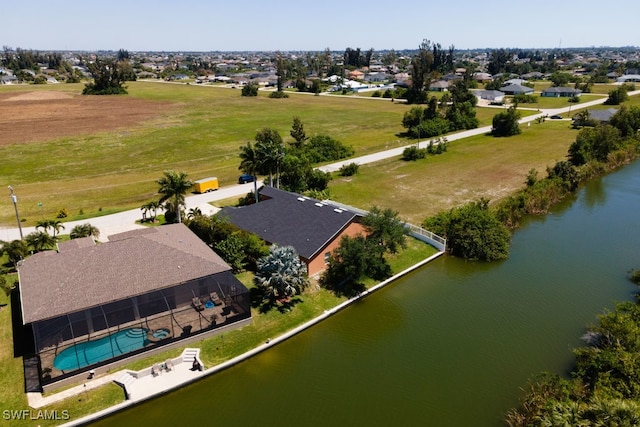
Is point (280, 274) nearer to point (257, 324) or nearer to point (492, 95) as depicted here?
point (257, 324)

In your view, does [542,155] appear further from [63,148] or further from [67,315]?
[63,148]

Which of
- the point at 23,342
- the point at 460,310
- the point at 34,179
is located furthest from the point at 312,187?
the point at 34,179

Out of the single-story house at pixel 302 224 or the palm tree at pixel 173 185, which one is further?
the palm tree at pixel 173 185

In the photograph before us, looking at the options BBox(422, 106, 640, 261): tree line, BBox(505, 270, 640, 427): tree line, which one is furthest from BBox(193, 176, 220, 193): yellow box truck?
BBox(505, 270, 640, 427): tree line

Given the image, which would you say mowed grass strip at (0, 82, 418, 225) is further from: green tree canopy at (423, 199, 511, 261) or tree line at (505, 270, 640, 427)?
tree line at (505, 270, 640, 427)

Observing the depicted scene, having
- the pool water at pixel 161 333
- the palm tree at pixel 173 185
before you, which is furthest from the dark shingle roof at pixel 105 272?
the palm tree at pixel 173 185

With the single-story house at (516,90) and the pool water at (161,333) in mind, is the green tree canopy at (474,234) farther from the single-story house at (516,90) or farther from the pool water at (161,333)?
the single-story house at (516,90)
